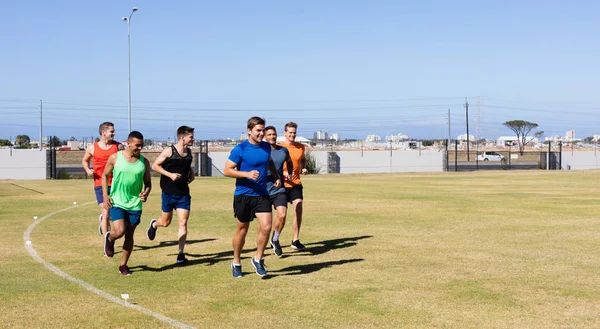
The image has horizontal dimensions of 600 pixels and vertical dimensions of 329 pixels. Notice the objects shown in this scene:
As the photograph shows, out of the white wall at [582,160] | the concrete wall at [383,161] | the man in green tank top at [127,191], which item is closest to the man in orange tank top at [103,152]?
the man in green tank top at [127,191]

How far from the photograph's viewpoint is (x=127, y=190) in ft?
33.6

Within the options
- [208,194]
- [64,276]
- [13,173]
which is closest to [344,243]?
[64,276]

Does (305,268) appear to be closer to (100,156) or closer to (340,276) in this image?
(340,276)

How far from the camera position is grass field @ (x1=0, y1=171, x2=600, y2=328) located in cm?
778

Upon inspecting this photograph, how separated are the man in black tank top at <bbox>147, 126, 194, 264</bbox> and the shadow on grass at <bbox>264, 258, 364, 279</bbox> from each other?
158cm

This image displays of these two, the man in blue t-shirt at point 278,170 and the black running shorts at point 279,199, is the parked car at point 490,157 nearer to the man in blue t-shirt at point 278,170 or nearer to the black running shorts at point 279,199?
the man in blue t-shirt at point 278,170

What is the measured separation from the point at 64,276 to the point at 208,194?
17435 mm

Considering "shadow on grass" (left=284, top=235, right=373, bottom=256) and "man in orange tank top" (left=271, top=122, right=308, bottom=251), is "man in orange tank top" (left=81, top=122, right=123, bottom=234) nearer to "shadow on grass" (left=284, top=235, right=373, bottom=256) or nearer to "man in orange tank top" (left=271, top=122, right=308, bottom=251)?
"man in orange tank top" (left=271, top=122, right=308, bottom=251)

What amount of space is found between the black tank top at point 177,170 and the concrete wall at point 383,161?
41774mm

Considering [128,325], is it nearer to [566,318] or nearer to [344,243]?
[566,318]

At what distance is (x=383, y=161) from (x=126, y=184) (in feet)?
155

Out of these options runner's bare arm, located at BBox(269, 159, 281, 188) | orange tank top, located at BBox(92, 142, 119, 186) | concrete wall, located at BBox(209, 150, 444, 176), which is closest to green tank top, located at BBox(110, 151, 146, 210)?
runner's bare arm, located at BBox(269, 159, 281, 188)

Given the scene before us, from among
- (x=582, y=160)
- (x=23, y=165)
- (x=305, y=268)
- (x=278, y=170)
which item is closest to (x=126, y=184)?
(x=278, y=170)

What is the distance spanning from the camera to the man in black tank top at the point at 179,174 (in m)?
11.1
